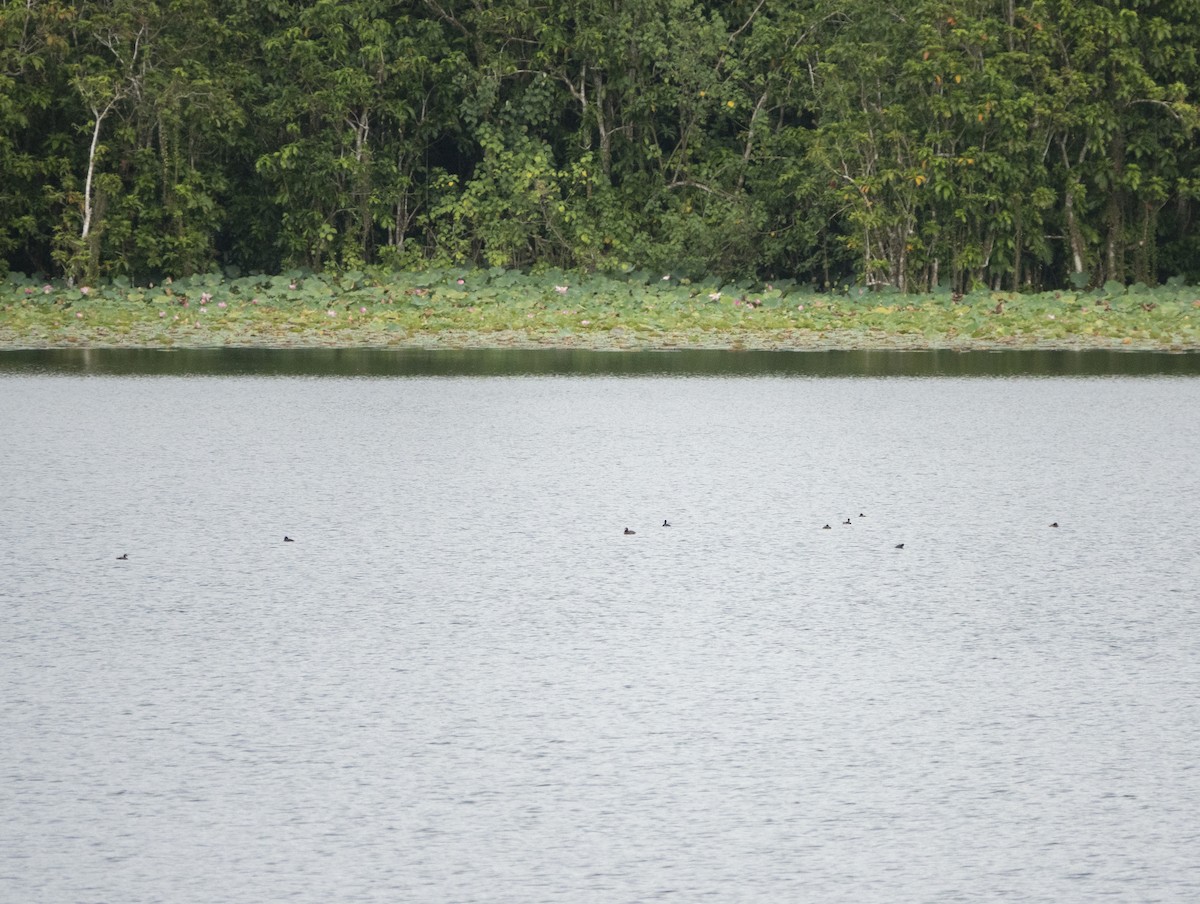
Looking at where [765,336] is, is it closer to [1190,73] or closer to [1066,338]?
[1066,338]

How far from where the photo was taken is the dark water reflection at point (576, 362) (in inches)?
592

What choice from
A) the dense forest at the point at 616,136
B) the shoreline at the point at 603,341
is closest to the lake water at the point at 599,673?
the shoreline at the point at 603,341

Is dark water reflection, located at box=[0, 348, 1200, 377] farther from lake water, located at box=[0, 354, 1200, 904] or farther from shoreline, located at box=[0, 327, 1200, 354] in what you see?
lake water, located at box=[0, 354, 1200, 904]

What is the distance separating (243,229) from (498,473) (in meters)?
21.0

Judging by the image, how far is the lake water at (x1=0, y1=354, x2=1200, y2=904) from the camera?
3.50m

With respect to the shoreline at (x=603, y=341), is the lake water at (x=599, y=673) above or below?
above

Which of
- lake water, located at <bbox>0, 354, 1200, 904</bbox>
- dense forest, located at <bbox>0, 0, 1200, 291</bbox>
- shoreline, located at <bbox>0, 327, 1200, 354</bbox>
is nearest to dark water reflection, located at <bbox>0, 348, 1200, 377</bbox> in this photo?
shoreline, located at <bbox>0, 327, 1200, 354</bbox>

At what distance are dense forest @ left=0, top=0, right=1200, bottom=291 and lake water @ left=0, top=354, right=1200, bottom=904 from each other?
50.7 feet

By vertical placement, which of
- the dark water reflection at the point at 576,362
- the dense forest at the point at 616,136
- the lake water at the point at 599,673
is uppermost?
the dense forest at the point at 616,136

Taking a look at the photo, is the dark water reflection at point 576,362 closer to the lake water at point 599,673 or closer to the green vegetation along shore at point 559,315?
the green vegetation along shore at point 559,315

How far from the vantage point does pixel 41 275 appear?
27547mm

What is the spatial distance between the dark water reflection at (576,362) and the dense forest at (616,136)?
7.68 m

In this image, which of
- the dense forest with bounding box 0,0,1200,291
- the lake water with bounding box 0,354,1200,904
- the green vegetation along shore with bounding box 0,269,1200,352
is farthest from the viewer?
the dense forest with bounding box 0,0,1200,291

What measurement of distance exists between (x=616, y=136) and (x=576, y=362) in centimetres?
1242
